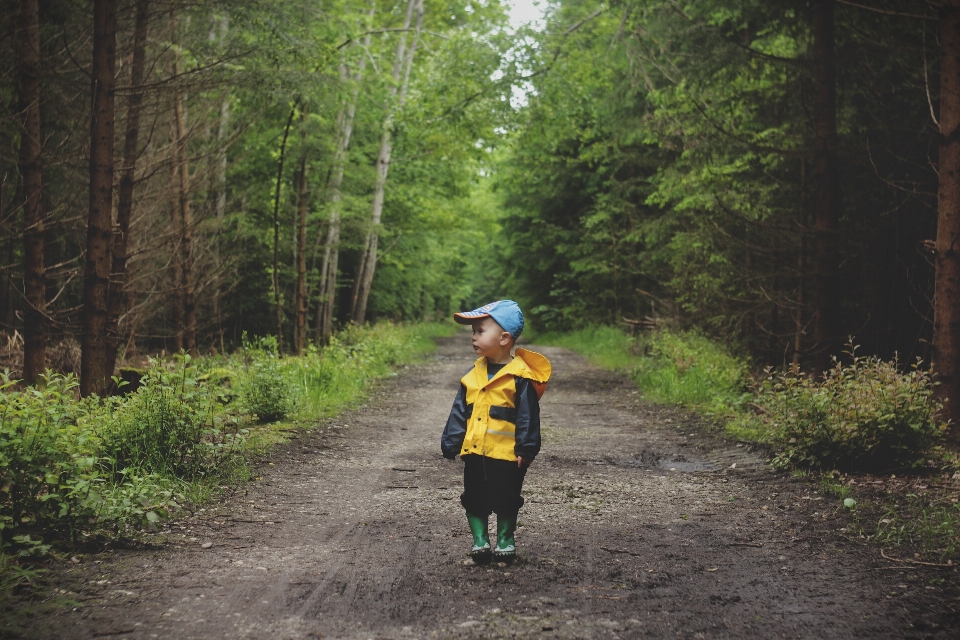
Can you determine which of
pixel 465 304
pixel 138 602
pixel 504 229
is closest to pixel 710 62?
pixel 138 602

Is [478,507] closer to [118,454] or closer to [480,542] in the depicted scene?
[480,542]

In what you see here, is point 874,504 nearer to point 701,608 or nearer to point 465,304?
point 701,608

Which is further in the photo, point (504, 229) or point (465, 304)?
point (465, 304)

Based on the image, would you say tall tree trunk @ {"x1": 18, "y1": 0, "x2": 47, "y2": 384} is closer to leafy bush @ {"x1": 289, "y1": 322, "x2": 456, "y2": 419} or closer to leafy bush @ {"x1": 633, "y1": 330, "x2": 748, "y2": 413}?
leafy bush @ {"x1": 289, "y1": 322, "x2": 456, "y2": 419}

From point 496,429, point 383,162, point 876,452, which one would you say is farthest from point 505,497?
point 383,162

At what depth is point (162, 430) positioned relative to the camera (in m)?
6.34

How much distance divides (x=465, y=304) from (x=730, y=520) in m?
81.5

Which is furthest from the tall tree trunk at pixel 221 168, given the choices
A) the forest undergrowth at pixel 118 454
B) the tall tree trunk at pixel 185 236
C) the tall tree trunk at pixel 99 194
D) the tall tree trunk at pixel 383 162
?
the forest undergrowth at pixel 118 454

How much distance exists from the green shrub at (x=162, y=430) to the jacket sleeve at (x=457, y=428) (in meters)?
2.61

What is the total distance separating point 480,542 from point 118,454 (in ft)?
Answer: 11.1

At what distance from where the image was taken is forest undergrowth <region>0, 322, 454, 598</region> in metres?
4.71

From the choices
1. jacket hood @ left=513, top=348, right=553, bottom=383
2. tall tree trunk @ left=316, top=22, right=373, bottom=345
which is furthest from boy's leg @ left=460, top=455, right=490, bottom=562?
tall tree trunk @ left=316, top=22, right=373, bottom=345

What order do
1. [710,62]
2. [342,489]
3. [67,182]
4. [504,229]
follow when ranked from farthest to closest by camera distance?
[504,229], [67,182], [710,62], [342,489]

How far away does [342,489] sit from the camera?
6.88 metres
